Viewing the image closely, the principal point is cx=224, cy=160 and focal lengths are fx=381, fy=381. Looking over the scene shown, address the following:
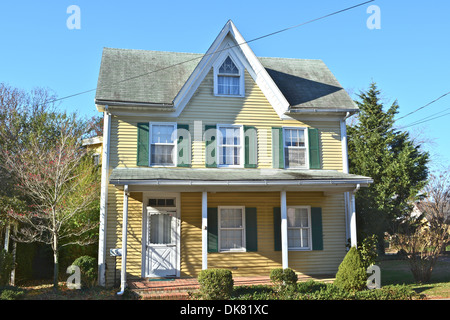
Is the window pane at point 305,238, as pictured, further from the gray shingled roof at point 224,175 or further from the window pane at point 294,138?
the window pane at point 294,138

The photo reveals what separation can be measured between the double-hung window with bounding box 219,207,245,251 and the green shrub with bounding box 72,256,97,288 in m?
4.32

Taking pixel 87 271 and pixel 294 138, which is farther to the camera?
pixel 294 138

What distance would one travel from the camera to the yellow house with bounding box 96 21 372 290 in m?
12.9

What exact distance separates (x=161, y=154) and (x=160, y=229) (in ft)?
8.63

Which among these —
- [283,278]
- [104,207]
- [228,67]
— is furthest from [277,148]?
[104,207]

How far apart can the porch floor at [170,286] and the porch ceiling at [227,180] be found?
2.89 m

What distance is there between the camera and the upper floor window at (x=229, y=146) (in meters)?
13.9

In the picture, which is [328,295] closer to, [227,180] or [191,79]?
[227,180]

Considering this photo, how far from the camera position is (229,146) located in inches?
548

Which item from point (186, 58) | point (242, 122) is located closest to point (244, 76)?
point (242, 122)

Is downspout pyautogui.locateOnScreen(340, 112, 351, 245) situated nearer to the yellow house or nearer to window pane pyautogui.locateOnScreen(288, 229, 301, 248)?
the yellow house

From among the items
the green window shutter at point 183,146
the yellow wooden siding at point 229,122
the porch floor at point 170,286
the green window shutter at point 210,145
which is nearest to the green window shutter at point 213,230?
the porch floor at point 170,286

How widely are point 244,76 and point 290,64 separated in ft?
11.3

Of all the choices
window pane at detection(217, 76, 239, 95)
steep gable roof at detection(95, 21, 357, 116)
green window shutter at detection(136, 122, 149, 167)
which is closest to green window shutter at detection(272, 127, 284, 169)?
steep gable roof at detection(95, 21, 357, 116)
